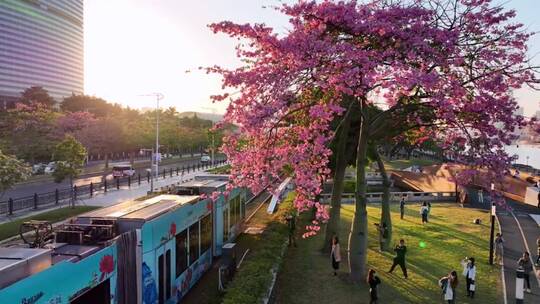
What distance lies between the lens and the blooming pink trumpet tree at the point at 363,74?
1105cm

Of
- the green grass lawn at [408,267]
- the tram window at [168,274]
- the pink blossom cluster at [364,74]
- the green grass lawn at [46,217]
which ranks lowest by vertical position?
the green grass lawn at [408,267]

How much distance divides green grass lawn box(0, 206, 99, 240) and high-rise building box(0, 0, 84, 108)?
276 ft

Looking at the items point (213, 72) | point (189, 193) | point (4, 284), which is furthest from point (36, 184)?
point (4, 284)

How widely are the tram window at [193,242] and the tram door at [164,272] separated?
2024 millimetres

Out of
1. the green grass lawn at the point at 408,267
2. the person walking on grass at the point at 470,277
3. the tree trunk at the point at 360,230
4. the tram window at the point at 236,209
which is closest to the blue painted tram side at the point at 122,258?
the green grass lawn at the point at 408,267

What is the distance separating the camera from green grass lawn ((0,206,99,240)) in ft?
72.3

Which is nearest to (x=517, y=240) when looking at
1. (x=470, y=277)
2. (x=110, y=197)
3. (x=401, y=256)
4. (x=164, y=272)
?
(x=401, y=256)

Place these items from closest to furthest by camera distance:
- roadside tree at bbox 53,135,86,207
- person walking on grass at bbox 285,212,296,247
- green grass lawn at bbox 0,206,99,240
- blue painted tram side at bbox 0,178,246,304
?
blue painted tram side at bbox 0,178,246,304, person walking on grass at bbox 285,212,296,247, green grass lawn at bbox 0,206,99,240, roadside tree at bbox 53,135,86,207

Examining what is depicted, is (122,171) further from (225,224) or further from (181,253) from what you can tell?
(181,253)

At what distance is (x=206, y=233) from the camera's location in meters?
16.1

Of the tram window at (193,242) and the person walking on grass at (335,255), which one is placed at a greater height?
the tram window at (193,242)

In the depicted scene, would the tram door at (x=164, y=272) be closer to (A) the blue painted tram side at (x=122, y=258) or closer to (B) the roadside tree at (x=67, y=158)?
(A) the blue painted tram side at (x=122, y=258)

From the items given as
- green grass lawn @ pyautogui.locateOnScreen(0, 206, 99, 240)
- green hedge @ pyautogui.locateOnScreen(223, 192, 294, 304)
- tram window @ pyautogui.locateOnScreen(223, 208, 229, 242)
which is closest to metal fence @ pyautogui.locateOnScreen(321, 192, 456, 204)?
green hedge @ pyautogui.locateOnScreen(223, 192, 294, 304)

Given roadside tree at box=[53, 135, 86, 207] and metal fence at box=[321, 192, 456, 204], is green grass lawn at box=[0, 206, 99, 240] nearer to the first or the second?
roadside tree at box=[53, 135, 86, 207]
